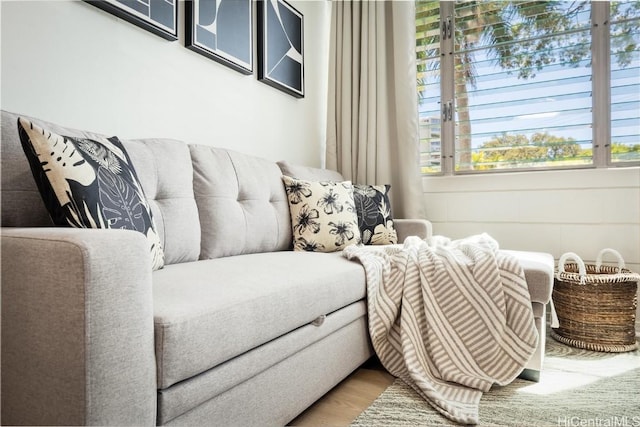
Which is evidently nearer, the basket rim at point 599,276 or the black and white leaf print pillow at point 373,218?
the basket rim at point 599,276

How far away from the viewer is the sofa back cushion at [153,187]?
3.48 ft

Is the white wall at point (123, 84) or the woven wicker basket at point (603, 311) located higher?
the white wall at point (123, 84)

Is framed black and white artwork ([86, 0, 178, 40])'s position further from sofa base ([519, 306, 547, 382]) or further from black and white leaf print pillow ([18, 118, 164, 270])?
sofa base ([519, 306, 547, 382])

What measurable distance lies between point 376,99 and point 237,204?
155 cm

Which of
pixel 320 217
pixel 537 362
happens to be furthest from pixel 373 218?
pixel 537 362

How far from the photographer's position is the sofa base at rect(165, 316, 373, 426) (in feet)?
3.00

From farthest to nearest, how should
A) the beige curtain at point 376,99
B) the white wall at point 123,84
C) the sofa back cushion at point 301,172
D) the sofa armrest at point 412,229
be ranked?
the beige curtain at point 376,99, the sofa armrest at point 412,229, the sofa back cushion at point 301,172, the white wall at point 123,84

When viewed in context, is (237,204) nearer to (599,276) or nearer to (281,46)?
(281,46)

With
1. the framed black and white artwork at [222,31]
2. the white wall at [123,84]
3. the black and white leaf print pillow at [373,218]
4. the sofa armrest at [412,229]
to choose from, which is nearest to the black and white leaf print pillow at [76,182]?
the white wall at [123,84]

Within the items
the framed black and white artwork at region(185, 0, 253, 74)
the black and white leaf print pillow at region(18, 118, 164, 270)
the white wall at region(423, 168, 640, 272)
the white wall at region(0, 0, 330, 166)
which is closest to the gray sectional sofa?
the black and white leaf print pillow at region(18, 118, 164, 270)

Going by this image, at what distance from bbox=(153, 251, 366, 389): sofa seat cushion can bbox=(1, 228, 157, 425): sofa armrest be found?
5 cm

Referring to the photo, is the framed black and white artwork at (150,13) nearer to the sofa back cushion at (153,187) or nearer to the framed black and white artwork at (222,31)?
the framed black and white artwork at (222,31)

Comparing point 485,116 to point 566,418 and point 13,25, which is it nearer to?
point 566,418

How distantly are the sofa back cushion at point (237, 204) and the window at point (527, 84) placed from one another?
4.51 feet
